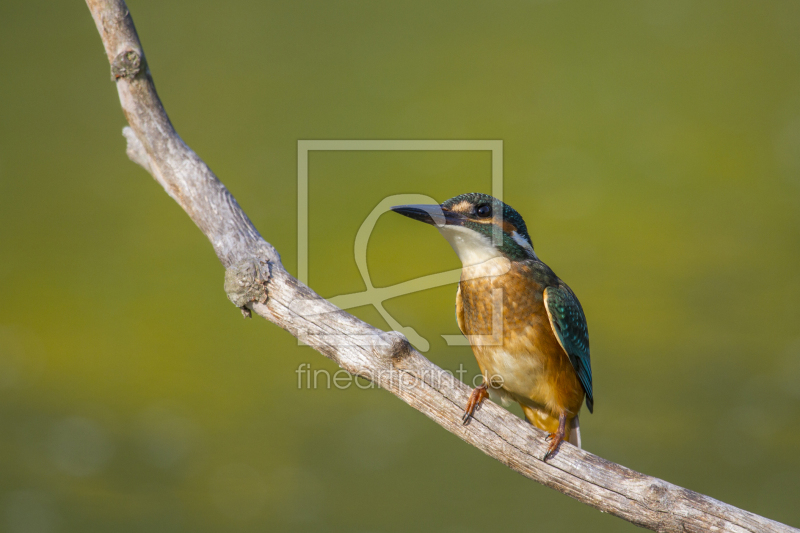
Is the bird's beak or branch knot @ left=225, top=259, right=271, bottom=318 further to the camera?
the bird's beak

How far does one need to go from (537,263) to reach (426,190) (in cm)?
266

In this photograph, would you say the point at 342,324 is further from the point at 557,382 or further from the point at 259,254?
the point at 557,382

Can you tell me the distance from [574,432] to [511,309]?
0.49 metres

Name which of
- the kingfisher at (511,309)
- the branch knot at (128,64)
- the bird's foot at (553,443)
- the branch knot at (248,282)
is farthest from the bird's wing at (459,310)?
the branch knot at (128,64)

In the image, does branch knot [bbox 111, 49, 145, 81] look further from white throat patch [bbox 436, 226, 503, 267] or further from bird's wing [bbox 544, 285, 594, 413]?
bird's wing [bbox 544, 285, 594, 413]

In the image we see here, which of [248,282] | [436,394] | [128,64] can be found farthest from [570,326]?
[128,64]

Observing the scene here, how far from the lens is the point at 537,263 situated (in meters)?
1.88

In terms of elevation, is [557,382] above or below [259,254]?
below

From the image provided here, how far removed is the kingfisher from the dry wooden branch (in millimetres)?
152

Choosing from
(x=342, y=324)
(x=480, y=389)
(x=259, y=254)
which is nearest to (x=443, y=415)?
(x=480, y=389)

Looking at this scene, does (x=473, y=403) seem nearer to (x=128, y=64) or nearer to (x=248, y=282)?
→ (x=248, y=282)

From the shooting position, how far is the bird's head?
1.75 m

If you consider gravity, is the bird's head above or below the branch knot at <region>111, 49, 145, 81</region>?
below

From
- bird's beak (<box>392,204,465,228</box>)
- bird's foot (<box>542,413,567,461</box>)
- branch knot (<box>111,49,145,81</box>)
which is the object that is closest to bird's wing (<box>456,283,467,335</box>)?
bird's beak (<box>392,204,465,228</box>)
